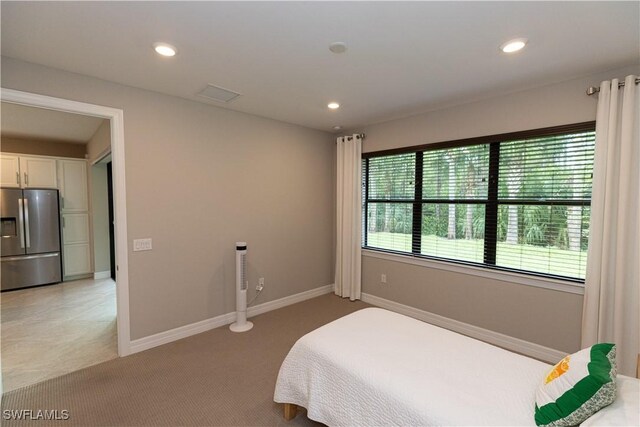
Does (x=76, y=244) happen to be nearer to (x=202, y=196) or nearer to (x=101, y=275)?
(x=101, y=275)

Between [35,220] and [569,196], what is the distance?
7539 millimetres

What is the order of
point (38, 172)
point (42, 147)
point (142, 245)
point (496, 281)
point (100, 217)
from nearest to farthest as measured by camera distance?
point (142, 245)
point (496, 281)
point (38, 172)
point (42, 147)
point (100, 217)

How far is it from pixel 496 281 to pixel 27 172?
23.9 ft

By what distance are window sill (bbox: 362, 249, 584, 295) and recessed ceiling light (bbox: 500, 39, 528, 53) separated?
2075mm

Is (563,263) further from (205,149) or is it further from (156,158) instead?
(156,158)

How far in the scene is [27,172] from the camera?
16.2 feet

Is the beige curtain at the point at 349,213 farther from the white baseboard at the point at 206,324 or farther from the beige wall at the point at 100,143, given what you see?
the beige wall at the point at 100,143

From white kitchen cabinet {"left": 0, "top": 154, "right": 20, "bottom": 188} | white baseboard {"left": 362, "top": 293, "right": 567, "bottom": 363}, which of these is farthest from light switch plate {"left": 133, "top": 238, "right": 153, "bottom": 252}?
white kitchen cabinet {"left": 0, "top": 154, "right": 20, "bottom": 188}

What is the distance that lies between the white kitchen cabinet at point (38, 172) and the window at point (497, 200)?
559cm

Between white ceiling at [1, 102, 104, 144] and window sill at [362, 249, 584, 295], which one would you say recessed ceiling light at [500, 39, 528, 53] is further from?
white ceiling at [1, 102, 104, 144]

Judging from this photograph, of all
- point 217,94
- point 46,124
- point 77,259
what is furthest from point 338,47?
point 77,259

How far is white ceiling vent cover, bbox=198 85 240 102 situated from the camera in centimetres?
283

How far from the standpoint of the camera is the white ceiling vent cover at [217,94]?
2830 millimetres

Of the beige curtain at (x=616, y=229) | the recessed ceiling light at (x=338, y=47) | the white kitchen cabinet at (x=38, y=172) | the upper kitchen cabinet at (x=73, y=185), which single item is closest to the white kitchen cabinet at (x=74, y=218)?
the upper kitchen cabinet at (x=73, y=185)
